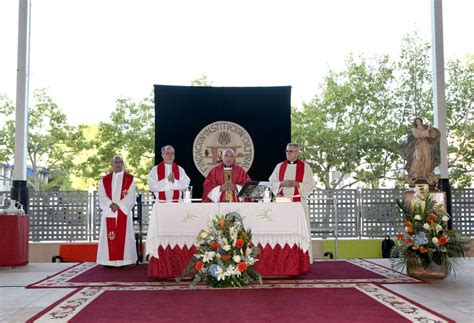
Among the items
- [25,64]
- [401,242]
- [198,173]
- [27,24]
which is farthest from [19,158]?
[401,242]

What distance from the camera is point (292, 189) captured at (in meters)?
7.86

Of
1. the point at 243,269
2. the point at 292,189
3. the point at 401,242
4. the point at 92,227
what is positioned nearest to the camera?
the point at 243,269

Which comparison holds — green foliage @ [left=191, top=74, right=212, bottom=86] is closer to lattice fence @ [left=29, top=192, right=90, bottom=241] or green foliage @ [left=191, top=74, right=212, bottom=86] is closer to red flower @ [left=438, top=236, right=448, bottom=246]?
lattice fence @ [left=29, top=192, right=90, bottom=241]

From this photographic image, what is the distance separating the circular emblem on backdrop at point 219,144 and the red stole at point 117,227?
1978 millimetres

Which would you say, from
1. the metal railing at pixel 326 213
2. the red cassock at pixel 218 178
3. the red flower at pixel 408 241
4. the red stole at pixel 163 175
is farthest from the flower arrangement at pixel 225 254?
the metal railing at pixel 326 213

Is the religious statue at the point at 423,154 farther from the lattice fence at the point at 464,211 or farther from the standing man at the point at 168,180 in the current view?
the standing man at the point at 168,180

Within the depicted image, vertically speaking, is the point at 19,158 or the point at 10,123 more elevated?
the point at 10,123

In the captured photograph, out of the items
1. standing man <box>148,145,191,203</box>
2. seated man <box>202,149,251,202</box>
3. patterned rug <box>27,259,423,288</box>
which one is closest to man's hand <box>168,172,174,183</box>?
standing man <box>148,145,191,203</box>

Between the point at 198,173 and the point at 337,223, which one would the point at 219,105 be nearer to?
the point at 198,173

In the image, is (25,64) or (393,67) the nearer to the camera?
(25,64)

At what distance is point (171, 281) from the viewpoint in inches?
248

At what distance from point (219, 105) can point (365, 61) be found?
7.39 metres

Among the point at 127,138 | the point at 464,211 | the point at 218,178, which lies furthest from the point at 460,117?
the point at 218,178

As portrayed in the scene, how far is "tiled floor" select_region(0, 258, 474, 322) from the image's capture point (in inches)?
175
